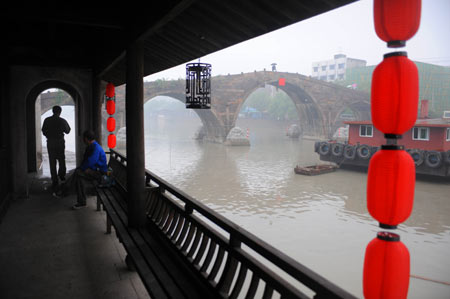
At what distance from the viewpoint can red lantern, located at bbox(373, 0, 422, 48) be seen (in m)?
1.60

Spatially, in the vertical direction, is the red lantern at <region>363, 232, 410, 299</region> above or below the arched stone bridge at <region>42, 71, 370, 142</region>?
below

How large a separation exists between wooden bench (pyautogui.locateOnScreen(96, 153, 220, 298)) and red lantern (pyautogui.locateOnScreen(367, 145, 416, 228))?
52.8 inches

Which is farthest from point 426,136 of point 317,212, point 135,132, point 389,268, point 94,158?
point 389,268

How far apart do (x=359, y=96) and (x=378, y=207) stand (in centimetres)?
3913

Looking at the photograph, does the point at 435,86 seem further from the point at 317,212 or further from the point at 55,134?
the point at 55,134

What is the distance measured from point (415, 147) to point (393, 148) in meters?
16.6

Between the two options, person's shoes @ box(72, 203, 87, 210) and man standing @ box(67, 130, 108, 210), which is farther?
person's shoes @ box(72, 203, 87, 210)

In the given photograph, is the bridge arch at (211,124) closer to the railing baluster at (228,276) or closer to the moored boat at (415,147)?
the moored boat at (415,147)

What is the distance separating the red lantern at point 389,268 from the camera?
161cm

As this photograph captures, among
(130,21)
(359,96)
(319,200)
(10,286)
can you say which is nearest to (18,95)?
(130,21)

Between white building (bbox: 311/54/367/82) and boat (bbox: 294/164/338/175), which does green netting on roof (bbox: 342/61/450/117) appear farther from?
boat (bbox: 294/164/338/175)

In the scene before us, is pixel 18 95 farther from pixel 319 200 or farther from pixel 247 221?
pixel 319 200

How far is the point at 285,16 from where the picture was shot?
8.90ft

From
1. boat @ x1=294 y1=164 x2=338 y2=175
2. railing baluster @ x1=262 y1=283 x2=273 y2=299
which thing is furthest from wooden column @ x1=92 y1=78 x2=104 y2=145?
boat @ x1=294 y1=164 x2=338 y2=175
